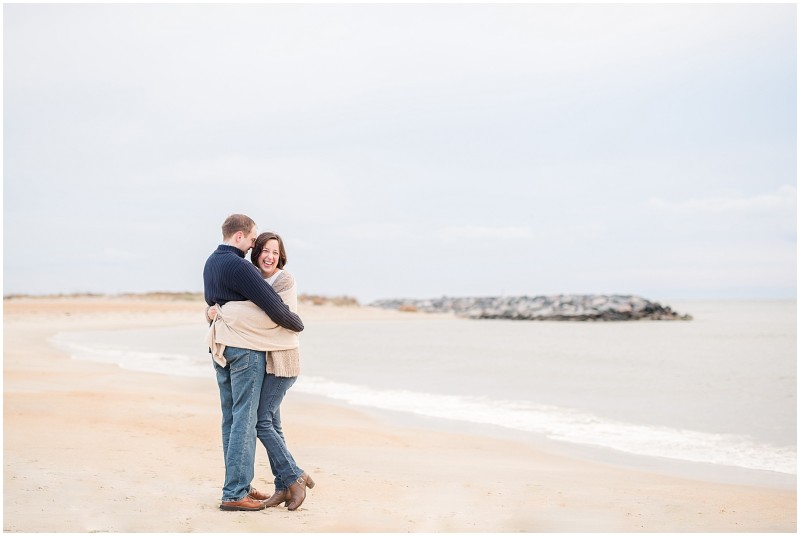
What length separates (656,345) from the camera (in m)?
22.5

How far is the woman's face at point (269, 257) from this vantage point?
4797 millimetres

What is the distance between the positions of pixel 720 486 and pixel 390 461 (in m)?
2.70

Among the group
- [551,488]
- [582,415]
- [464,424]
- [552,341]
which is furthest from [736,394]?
[552,341]

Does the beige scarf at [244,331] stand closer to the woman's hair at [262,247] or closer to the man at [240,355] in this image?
the man at [240,355]

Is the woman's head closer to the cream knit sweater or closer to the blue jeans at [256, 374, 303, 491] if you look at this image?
the cream knit sweater

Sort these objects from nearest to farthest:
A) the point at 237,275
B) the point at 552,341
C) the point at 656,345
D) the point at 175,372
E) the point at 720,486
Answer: the point at 237,275 → the point at 720,486 → the point at 175,372 → the point at 656,345 → the point at 552,341

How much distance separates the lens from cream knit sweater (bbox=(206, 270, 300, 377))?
4652mm

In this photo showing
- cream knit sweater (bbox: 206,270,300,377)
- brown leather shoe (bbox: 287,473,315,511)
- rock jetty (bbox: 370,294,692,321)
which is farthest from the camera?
rock jetty (bbox: 370,294,692,321)

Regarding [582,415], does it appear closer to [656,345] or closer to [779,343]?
[656,345]

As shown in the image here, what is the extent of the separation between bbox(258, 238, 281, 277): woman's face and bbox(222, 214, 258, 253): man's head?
0.34 ft

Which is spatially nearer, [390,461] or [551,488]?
[551,488]

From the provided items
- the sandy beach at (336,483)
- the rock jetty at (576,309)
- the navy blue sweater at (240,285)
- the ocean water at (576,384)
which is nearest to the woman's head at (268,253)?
the navy blue sweater at (240,285)

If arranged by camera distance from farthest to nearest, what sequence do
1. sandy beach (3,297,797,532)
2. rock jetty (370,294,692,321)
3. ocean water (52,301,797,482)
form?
rock jetty (370,294,692,321)
ocean water (52,301,797,482)
sandy beach (3,297,797,532)

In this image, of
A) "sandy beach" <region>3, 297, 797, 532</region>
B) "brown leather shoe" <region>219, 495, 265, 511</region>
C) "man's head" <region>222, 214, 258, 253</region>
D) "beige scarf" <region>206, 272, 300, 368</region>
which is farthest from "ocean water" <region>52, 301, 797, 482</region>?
"man's head" <region>222, 214, 258, 253</region>
